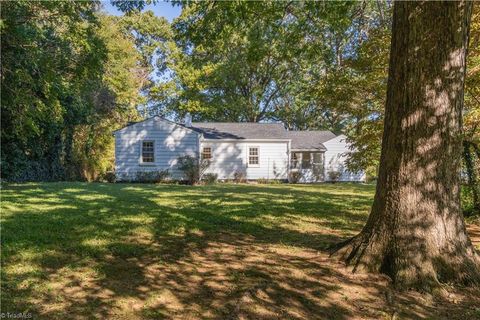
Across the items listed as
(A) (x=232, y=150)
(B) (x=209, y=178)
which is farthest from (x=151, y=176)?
(A) (x=232, y=150)

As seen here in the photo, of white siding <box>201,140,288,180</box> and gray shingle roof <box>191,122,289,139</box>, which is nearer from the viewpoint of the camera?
white siding <box>201,140,288,180</box>

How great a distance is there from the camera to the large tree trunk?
378 centimetres

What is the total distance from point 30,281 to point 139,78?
34520 mm

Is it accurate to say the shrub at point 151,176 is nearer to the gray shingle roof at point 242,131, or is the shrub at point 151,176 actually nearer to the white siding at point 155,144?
the white siding at point 155,144

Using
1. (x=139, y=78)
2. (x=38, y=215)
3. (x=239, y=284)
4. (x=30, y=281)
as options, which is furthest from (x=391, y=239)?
(x=139, y=78)

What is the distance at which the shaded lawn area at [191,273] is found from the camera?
3139mm

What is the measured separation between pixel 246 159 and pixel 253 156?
53 cm

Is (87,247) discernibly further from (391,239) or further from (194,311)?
(391,239)

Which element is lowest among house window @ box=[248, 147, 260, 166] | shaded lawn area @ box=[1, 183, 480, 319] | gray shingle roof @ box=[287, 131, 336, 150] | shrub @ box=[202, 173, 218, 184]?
shaded lawn area @ box=[1, 183, 480, 319]

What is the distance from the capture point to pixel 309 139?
90.8 feet

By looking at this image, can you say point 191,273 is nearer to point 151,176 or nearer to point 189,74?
point 151,176

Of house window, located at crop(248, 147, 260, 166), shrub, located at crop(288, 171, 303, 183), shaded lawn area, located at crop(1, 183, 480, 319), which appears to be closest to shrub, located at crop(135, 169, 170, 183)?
house window, located at crop(248, 147, 260, 166)

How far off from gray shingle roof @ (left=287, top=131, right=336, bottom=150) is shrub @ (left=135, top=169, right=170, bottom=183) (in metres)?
9.89

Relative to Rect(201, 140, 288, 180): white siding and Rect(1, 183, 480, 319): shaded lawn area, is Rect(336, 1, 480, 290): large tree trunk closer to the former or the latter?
Rect(1, 183, 480, 319): shaded lawn area
